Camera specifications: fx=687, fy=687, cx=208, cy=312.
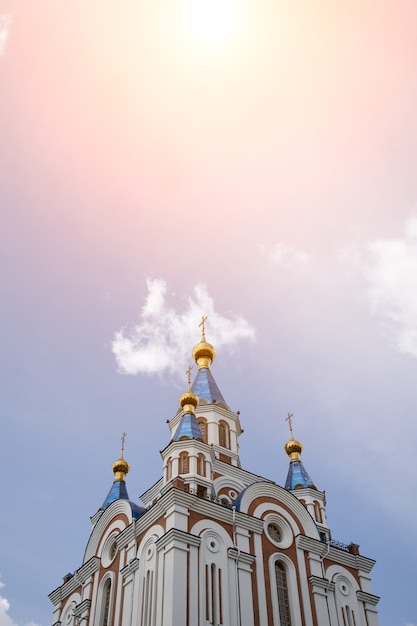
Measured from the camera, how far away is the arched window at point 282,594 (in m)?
21.8

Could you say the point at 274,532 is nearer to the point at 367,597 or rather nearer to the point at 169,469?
the point at 367,597

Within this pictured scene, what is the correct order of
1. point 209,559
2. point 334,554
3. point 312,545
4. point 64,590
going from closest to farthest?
1. point 209,559
2. point 312,545
3. point 334,554
4. point 64,590

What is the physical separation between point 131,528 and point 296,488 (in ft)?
28.8

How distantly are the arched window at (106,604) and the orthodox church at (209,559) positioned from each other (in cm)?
4

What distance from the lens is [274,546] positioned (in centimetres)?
2345

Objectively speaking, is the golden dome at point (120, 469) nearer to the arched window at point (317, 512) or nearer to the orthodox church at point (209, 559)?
the orthodox church at point (209, 559)

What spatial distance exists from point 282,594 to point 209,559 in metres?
3.11

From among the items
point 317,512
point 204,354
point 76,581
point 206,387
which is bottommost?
point 76,581

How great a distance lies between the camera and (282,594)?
22391 mm

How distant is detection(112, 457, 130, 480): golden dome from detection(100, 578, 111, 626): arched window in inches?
226

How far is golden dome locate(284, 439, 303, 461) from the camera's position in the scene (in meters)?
31.3

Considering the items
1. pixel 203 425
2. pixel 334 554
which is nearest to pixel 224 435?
pixel 203 425

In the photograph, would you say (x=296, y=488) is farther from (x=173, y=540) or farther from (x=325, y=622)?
(x=173, y=540)

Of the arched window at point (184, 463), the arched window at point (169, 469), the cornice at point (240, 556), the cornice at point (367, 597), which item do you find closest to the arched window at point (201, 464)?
the arched window at point (184, 463)
